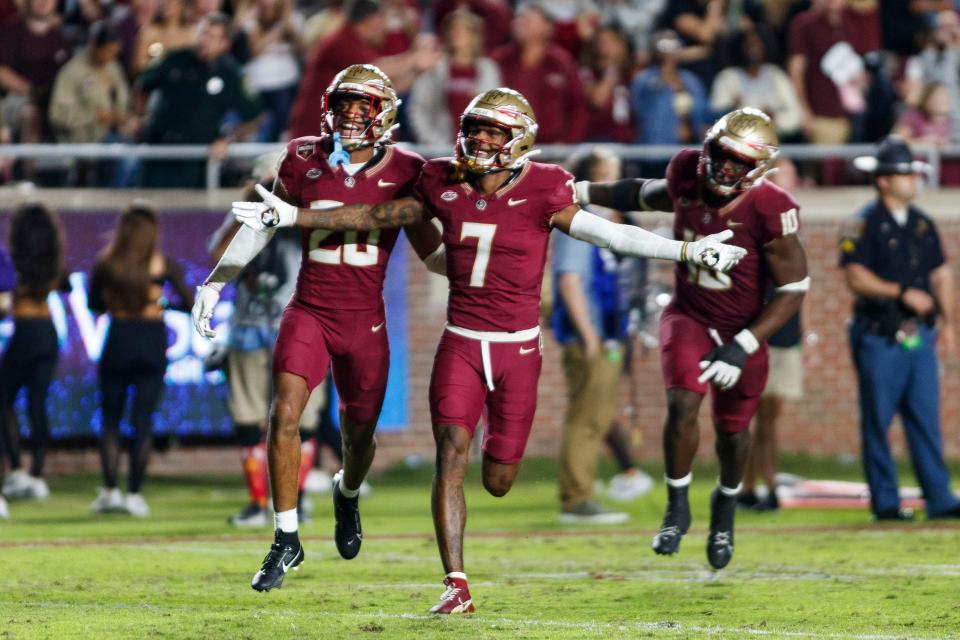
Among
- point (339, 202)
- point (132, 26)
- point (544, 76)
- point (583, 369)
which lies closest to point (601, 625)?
point (339, 202)

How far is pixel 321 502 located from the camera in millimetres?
12945

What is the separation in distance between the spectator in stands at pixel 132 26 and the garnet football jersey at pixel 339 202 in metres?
7.13

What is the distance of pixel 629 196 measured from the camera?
906 cm

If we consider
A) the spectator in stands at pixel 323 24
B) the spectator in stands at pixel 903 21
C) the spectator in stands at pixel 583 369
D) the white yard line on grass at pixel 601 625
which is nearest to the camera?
the white yard line on grass at pixel 601 625

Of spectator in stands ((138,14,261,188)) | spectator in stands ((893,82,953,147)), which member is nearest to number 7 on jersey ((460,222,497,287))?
spectator in stands ((138,14,261,188))

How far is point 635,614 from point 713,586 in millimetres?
1090

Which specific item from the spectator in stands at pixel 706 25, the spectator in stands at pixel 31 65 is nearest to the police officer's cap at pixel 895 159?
the spectator in stands at pixel 706 25

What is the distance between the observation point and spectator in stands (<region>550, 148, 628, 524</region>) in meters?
11.5

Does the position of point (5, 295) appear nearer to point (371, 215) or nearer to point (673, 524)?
point (371, 215)

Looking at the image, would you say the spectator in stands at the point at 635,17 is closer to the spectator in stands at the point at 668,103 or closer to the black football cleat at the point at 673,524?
the spectator in stands at the point at 668,103

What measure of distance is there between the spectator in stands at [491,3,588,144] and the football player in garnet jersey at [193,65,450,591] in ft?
21.6

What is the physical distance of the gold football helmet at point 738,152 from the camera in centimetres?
858

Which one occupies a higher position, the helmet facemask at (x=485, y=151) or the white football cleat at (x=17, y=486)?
the helmet facemask at (x=485, y=151)

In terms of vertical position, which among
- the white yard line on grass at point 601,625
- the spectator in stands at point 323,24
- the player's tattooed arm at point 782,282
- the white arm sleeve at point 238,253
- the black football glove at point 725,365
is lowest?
the white yard line on grass at point 601,625
